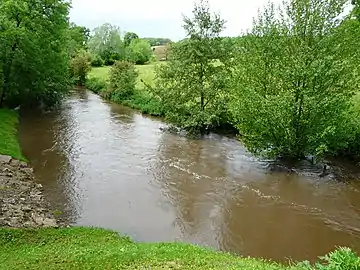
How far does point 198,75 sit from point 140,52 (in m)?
48.0

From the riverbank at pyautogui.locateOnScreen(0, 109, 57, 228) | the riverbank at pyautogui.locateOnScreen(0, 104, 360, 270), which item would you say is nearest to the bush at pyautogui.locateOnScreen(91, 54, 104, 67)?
the riverbank at pyautogui.locateOnScreen(0, 109, 57, 228)

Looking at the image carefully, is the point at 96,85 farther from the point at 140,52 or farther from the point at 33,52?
the point at 140,52

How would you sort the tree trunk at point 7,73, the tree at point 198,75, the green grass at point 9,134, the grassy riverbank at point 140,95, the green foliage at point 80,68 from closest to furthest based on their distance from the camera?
the green grass at point 9,134
the tree at point 198,75
the tree trunk at point 7,73
the grassy riverbank at point 140,95
the green foliage at point 80,68

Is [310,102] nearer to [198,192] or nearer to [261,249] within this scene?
[198,192]

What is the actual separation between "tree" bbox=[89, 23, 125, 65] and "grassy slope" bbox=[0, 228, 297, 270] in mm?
63854

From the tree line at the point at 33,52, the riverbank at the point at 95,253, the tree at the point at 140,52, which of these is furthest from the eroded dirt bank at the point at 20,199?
the tree at the point at 140,52

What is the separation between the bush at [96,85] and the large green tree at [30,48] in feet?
37.0

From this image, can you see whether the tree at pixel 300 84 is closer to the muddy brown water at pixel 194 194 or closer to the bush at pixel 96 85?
the muddy brown water at pixel 194 194

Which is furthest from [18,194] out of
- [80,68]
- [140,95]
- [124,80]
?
[80,68]

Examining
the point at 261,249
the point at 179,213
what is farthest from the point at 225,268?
the point at 179,213

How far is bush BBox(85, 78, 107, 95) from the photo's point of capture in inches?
1982

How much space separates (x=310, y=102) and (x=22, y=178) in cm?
1480

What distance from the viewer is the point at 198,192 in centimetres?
1928

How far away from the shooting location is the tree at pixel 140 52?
245 feet
